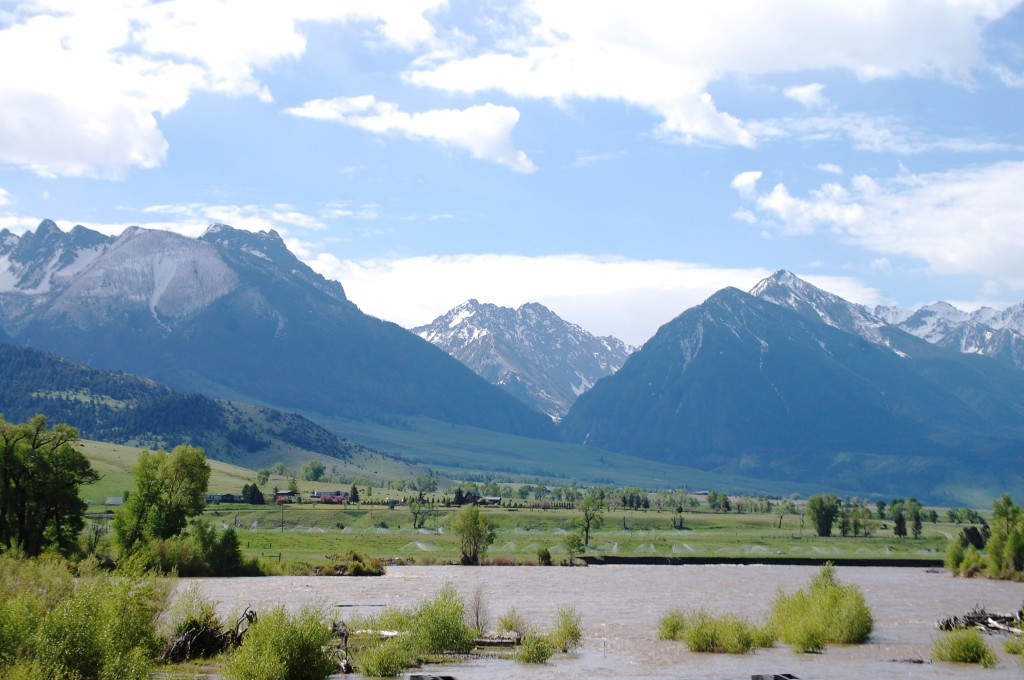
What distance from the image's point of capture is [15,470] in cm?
11956

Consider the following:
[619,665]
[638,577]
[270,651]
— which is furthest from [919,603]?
[270,651]

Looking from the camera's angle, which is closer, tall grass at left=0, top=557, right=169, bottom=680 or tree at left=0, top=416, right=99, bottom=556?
tall grass at left=0, top=557, right=169, bottom=680

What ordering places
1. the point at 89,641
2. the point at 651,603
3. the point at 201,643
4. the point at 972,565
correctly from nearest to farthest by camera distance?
the point at 89,641 < the point at 201,643 < the point at 651,603 < the point at 972,565

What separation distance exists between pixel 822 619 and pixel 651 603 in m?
38.3

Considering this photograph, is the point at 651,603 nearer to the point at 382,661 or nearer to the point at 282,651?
the point at 382,661

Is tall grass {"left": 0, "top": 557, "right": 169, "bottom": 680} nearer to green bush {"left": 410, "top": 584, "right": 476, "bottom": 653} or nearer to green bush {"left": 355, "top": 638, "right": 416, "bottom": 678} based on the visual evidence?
green bush {"left": 355, "top": 638, "right": 416, "bottom": 678}

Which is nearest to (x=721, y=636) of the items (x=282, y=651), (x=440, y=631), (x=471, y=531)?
(x=440, y=631)

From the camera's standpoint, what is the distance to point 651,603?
121750mm

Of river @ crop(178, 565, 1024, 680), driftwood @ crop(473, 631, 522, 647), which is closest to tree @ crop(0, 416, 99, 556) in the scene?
river @ crop(178, 565, 1024, 680)

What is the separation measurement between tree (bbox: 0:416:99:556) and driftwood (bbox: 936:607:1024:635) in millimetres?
91247

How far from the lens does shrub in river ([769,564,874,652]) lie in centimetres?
8119

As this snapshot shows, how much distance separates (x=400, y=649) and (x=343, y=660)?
13.2ft

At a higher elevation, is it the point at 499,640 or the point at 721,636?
the point at 721,636

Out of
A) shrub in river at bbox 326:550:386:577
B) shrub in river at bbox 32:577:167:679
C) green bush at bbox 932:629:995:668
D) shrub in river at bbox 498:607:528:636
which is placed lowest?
shrub in river at bbox 326:550:386:577
